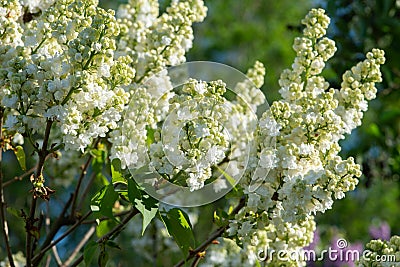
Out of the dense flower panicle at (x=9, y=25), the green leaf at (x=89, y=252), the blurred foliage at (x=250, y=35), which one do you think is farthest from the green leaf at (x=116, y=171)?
the blurred foliage at (x=250, y=35)

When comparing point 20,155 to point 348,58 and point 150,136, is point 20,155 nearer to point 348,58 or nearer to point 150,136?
point 150,136

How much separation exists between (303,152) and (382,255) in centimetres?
30

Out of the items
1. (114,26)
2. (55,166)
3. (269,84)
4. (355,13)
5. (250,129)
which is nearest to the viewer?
Answer: (114,26)

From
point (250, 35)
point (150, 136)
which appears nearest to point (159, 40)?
point (150, 136)

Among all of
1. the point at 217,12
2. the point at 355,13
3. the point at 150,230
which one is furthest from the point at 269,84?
the point at 150,230

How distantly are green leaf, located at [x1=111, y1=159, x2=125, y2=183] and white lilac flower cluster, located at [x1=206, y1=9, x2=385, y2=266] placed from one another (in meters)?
0.23

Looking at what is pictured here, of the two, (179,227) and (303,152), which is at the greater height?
(303,152)

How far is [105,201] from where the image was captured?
3.93 feet

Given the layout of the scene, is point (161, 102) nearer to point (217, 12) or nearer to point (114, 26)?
point (114, 26)

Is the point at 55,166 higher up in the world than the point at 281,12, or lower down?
lower down

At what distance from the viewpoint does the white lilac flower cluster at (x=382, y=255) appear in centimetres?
131

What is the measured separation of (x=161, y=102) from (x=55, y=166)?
0.62m

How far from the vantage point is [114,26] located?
1.16 meters

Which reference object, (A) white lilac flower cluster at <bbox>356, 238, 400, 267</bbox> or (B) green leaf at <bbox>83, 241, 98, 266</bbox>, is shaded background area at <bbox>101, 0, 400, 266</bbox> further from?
(B) green leaf at <bbox>83, 241, 98, 266</bbox>
